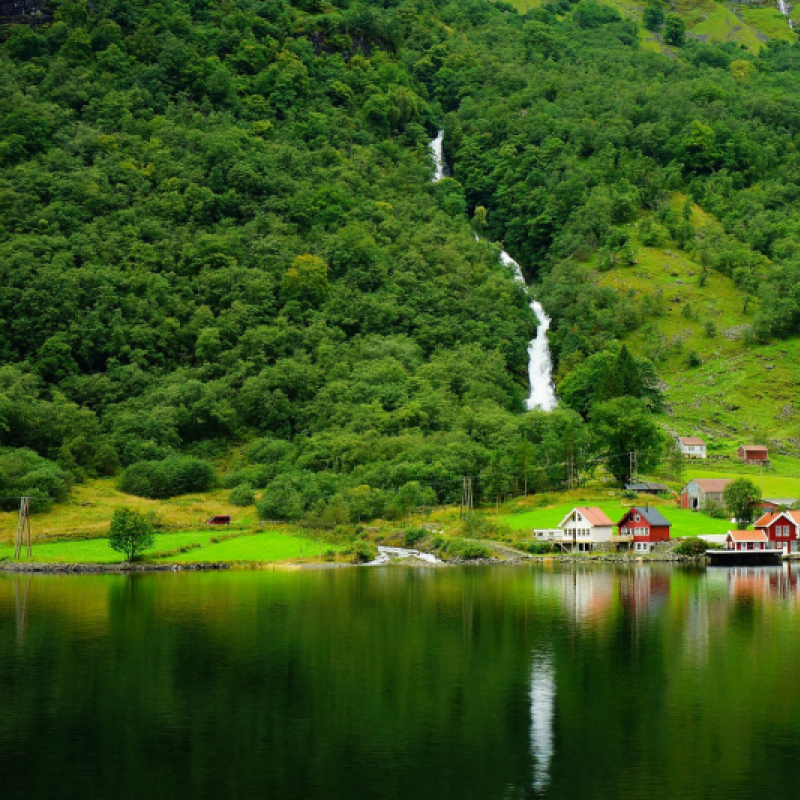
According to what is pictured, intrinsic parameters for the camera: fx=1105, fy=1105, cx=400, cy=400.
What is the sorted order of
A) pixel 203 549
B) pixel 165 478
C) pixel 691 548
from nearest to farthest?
pixel 691 548 → pixel 203 549 → pixel 165 478

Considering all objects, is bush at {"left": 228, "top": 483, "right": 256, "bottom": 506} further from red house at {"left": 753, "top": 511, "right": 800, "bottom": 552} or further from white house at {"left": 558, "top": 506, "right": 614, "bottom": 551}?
red house at {"left": 753, "top": 511, "right": 800, "bottom": 552}

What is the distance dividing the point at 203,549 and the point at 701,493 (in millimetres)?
47411

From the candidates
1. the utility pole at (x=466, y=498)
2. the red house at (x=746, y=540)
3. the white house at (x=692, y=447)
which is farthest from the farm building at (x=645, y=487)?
the white house at (x=692, y=447)

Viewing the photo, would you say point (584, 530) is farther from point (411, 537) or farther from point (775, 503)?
point (775, 503)

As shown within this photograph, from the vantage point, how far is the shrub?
88.4 meters

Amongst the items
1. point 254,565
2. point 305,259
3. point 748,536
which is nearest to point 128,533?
Answer: point 254,565

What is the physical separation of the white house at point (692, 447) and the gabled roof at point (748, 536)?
31.9m

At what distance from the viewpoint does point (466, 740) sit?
35438 millimetres

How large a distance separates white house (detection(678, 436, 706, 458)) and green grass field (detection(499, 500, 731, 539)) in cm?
2132

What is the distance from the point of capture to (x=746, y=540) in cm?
9200

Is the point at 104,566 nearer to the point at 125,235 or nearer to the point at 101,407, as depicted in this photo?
the point at 101,407

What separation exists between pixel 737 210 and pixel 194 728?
511 ft

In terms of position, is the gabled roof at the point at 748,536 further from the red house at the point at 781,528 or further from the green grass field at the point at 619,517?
the green grass field at the point at 619,517

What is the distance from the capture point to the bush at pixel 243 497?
354 ft
